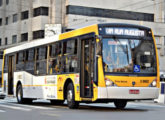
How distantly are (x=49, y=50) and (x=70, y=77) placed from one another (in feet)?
9.63

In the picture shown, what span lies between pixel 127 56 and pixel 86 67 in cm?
174

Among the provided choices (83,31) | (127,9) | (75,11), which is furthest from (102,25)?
(127,9)

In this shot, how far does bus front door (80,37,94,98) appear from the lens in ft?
56.6

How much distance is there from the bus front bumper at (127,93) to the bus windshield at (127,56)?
657 millimetres

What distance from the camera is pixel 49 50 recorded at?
21.1 meters

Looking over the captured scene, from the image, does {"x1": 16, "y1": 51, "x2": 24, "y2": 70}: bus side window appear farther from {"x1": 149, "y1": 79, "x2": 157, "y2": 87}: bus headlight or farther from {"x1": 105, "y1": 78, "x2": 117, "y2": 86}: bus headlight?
{"x1": 149, "y1": 79, "x2": 157, "y2": 87}: bus headlight

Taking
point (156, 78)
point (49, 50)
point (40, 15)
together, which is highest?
point (40, 15)

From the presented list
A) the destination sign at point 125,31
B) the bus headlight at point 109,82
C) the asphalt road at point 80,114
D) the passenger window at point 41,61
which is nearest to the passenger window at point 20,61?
the passenger window at point 41,61

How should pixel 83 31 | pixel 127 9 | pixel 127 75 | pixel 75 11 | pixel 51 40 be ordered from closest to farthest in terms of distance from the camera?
pixel 127 75 < pixel 83 31 < pixel 51 40 < pixel 75 11 < pixel 127 9

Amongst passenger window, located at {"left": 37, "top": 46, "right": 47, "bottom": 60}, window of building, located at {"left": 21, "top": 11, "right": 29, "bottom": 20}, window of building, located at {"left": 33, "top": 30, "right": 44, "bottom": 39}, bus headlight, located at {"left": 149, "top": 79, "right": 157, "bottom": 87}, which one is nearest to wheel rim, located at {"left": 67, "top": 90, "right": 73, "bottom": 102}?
bus headlight, located at {"left": 149, "top": 79, "right": 157, "bottom": 87}

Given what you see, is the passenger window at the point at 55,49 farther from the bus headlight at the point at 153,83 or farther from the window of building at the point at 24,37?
the window of building at the point at 24,37

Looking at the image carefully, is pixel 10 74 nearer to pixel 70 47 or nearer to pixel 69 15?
pixel 70 47

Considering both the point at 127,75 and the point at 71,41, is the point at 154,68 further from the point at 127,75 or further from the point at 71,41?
the point at 71,41

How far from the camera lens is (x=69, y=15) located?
2323 inches
